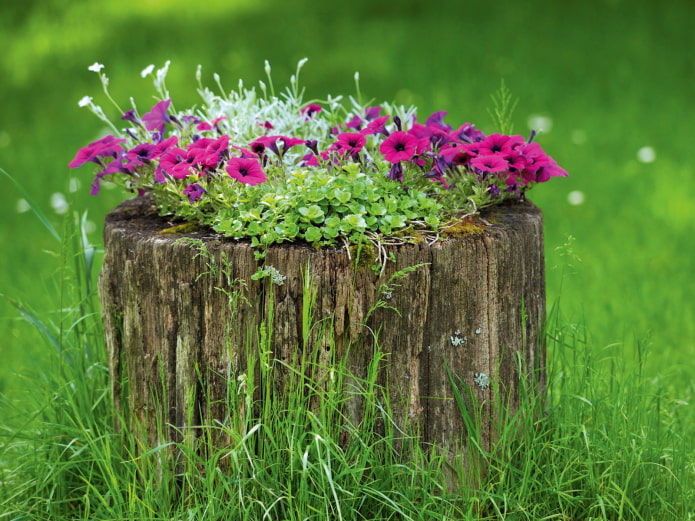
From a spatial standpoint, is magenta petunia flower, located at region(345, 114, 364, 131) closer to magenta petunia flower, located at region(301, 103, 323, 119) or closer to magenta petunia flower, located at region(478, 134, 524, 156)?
magenta petunia flower, located at region(301, 103, 323, 119)

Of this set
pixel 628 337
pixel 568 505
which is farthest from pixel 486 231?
pixel 628 337

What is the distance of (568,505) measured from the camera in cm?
294

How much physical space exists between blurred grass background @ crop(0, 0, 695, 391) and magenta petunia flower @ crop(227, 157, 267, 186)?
2.28m

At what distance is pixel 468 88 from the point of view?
28.9 ft

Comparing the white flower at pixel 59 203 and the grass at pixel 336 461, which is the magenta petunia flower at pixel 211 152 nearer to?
the grass at pixel 336 461

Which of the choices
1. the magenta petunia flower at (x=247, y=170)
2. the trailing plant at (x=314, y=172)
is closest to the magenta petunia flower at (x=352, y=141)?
the trailing plant at (x=314, y=172)

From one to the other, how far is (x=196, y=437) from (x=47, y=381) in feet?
2.45

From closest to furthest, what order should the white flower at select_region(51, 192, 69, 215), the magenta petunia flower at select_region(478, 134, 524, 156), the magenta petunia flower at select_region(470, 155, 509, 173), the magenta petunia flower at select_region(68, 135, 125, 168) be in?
the magenta petunia flower at select_region(470, 155, 509, 173)
the magenta petunia flower at select_region(478, 134, 524, 156)
the magenta petunia flower at select_region(68, 135, 125, 168)
the white flower at select_region(51, 192, 69, 215)

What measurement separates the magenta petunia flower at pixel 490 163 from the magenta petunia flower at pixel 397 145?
8.0 inches

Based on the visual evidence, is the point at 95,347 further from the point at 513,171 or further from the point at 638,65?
the point at 638,65

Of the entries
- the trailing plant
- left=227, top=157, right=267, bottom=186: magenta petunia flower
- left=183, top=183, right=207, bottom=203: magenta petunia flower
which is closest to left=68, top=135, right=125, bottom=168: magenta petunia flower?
the trailing plant

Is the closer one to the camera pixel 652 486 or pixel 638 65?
pixel 652 486

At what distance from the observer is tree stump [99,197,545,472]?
109 inches

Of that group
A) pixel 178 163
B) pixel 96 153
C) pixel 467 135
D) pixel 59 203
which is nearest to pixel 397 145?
pixel 467 135
